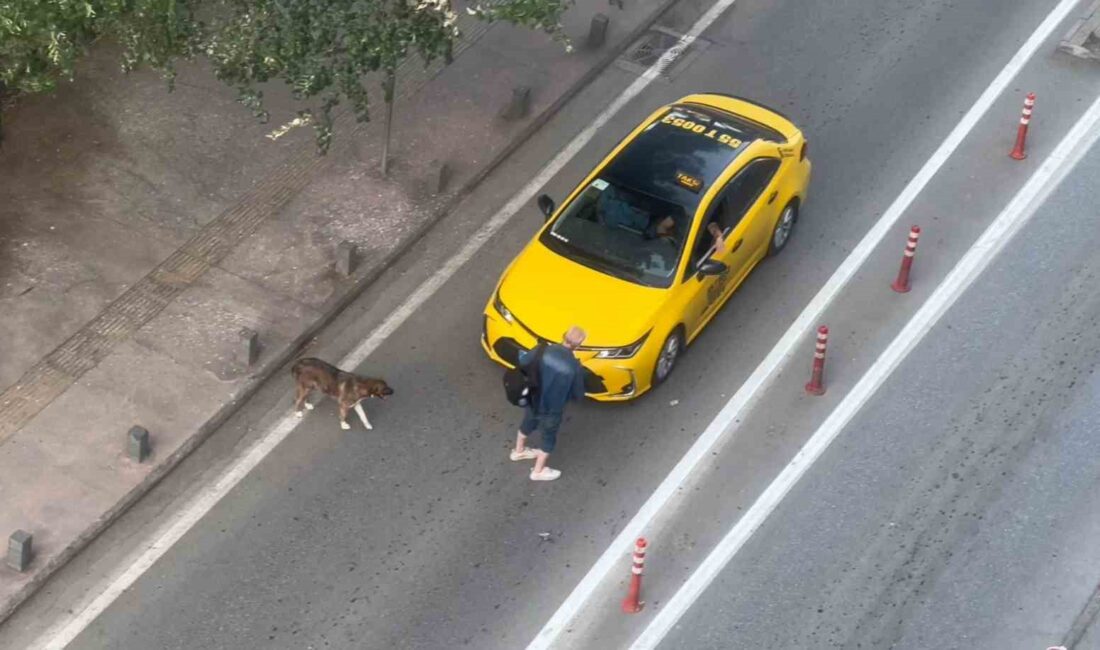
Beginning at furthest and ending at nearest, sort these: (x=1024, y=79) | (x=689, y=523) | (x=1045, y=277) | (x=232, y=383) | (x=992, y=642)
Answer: (x=1024, y=79), (x=1045, y=277), (x=232, y=383), (x=689, y=523), (x=992, y=642)

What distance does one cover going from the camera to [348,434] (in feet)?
49.1

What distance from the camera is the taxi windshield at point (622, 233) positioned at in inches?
596

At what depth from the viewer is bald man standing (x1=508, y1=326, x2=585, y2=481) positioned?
13.8m

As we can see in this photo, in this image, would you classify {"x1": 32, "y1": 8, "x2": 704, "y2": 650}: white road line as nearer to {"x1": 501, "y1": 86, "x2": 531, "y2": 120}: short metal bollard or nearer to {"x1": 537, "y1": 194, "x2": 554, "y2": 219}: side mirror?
{"x1": 501, "y1": 86, "x2": 531, "y2": 120}: short metal bollard

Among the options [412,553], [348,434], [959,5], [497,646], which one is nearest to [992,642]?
[497,646]

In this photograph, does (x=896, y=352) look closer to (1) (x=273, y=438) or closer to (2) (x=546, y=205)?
(2) (x=546, y=205)

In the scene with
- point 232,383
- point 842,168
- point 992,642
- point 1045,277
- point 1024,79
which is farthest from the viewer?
point 1024,79

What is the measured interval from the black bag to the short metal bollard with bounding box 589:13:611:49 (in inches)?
259

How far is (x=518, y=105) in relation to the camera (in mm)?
18438

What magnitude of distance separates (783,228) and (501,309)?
10.9ft

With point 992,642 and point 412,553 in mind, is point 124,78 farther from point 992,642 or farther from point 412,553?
point 992,642

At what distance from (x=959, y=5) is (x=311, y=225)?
28.2 ft

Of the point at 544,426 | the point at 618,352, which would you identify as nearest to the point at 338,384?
the point at 544,426

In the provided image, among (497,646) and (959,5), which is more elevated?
(959,5)
